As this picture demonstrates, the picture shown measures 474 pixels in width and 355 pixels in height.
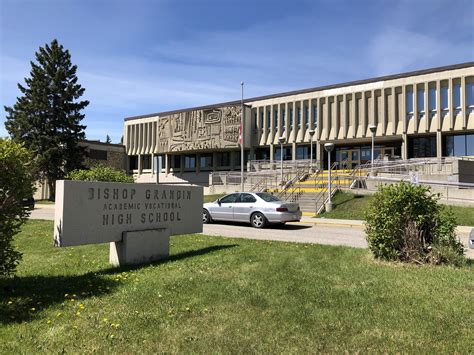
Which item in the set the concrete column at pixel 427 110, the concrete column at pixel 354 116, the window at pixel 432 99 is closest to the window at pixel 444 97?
the window at pixel 432 99

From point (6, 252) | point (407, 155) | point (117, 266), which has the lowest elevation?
point (117, 266)

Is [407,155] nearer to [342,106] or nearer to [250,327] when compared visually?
[342,106]

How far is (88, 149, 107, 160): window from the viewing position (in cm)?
5722

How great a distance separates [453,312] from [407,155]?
36489mm

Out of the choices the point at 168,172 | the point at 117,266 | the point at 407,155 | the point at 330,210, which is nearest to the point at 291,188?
the point at 330,210

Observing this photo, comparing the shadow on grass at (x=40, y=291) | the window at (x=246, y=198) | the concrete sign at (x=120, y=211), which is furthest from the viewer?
the window at (x=246, y=198)

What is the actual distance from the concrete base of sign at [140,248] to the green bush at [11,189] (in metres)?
2.25

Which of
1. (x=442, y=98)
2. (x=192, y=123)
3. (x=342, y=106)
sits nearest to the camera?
(x=442, y=98)

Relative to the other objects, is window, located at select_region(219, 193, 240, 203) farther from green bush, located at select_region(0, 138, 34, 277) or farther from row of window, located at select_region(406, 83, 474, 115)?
row of window, located at select_region(406, 83, 474, 115)

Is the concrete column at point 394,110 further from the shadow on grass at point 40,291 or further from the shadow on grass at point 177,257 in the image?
the shadow on grass at point 40,291

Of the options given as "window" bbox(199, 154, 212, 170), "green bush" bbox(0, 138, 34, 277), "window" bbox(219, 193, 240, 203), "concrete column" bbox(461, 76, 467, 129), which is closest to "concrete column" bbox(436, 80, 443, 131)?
"concrete column" bbox(461, 76, 467, 129)

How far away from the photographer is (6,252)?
590cm

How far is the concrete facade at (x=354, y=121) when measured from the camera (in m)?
35.8

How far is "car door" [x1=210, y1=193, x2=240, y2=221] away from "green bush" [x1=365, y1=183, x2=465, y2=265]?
10391 millimetres
